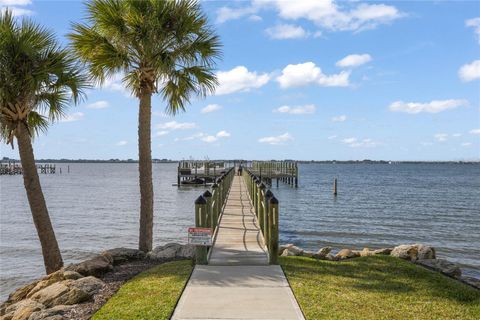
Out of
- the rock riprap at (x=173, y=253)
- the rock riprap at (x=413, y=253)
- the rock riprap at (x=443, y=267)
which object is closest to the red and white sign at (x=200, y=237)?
the rock riprap at (x=173, y=253)

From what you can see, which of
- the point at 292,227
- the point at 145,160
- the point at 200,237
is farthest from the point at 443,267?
the point at 292,227

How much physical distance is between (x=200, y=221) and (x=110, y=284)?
6.71 ft

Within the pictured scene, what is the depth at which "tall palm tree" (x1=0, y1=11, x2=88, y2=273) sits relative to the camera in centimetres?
1058

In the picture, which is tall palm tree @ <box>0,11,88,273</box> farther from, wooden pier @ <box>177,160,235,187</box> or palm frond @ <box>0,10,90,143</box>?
wooden pier @ <box>177,160,235,187</box>

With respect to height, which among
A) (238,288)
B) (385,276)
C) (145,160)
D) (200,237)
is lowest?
(385,276)

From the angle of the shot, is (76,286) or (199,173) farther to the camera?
(199,173)

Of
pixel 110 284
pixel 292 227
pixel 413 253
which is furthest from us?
pixel 292 227

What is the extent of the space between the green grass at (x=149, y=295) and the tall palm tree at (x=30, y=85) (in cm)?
418

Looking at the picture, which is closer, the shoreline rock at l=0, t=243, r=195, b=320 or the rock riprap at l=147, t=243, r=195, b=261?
the shoreline rock at l=0, t=243, r=195, b=320

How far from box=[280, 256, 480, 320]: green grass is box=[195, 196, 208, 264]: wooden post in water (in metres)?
1.60

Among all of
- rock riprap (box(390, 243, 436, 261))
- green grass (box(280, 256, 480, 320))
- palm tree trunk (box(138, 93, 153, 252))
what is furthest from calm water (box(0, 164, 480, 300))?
green grass (box(280, 256, 480, 320))

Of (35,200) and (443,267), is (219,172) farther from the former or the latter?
(443,267)

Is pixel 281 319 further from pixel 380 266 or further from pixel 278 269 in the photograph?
pixel 380 266

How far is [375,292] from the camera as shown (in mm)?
7234
